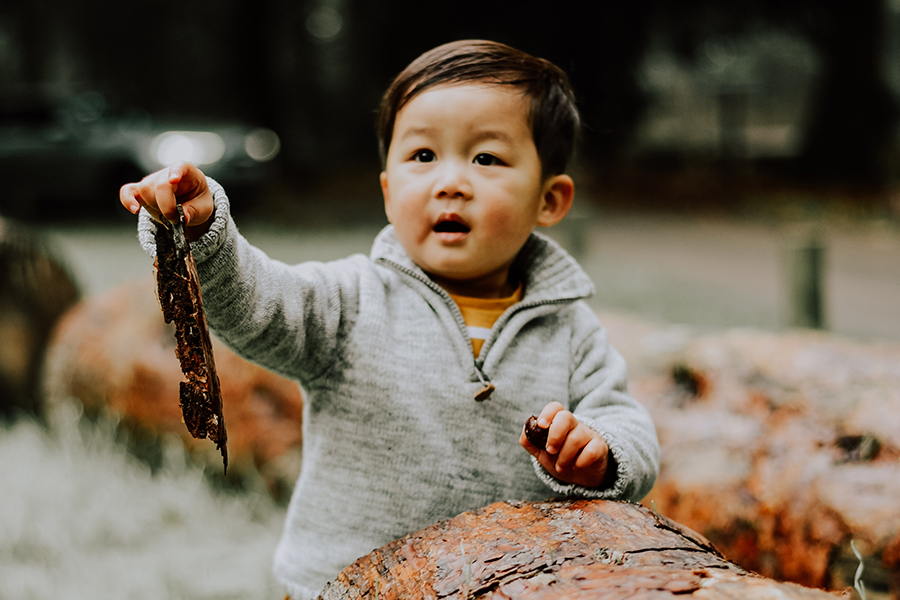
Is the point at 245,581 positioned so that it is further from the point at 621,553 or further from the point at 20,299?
the point at 20,299

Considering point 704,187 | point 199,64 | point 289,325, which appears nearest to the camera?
point 289,325

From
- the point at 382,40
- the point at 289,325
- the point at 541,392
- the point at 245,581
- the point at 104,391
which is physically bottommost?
the point at 245,581

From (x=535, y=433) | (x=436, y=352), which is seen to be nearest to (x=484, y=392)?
(x=436, y=352)

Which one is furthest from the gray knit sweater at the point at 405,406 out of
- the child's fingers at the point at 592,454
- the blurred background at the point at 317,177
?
the blurred background at the point at 317,177

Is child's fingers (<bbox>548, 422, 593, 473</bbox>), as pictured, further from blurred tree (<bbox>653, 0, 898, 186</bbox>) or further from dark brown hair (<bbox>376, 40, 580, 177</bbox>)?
blurred tree (<bbox>653, 0, 898, 186</bbox>)

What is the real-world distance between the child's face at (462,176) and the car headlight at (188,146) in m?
10.0

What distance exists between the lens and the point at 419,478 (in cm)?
161

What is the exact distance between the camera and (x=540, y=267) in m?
1.80

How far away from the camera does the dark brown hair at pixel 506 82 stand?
5.39 ft

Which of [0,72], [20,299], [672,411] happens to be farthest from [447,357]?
[0,72]

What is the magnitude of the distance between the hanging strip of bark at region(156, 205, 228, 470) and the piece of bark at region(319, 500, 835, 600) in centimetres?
33

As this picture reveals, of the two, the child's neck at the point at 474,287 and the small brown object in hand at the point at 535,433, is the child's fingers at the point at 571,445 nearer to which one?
the small brown object in hand at the point at 535,433

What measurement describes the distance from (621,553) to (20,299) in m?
3.94

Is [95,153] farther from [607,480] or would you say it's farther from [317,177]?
[607,480]
